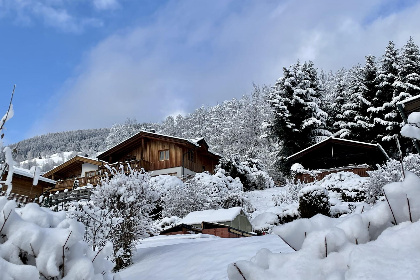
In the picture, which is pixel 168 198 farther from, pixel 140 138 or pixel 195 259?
pixel 195 259

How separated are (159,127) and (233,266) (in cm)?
10700

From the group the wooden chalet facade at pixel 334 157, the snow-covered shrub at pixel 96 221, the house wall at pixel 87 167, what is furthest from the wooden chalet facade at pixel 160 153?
the snow-covered shrub at pixel 96 221

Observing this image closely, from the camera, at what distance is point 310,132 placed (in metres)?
37.4

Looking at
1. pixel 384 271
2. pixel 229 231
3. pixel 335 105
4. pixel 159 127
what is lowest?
pixel 229 231

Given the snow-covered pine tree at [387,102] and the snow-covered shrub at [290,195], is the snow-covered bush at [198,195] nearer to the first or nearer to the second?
the snow-covered shrub at [290,195]

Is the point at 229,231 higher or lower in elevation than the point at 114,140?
lower

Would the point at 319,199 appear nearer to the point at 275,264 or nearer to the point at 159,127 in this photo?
the point at 275,264

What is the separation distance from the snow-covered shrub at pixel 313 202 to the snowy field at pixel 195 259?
5933 mm

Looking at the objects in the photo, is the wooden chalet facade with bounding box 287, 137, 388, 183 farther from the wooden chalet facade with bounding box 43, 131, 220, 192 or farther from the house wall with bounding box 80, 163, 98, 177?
the house wall with bounding box 80, 163, 98, 177

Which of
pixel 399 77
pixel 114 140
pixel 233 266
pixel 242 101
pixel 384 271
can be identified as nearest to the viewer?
pixel 384 271

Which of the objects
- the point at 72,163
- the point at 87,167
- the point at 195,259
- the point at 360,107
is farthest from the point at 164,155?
the point at 195,259

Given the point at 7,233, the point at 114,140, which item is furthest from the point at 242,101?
the point at 7,233

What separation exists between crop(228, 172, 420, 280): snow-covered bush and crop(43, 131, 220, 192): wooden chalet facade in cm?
2912

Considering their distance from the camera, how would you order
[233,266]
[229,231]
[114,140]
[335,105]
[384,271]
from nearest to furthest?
[384,271] < [233,266] < [229,231] < [335,105] < [114,140]
